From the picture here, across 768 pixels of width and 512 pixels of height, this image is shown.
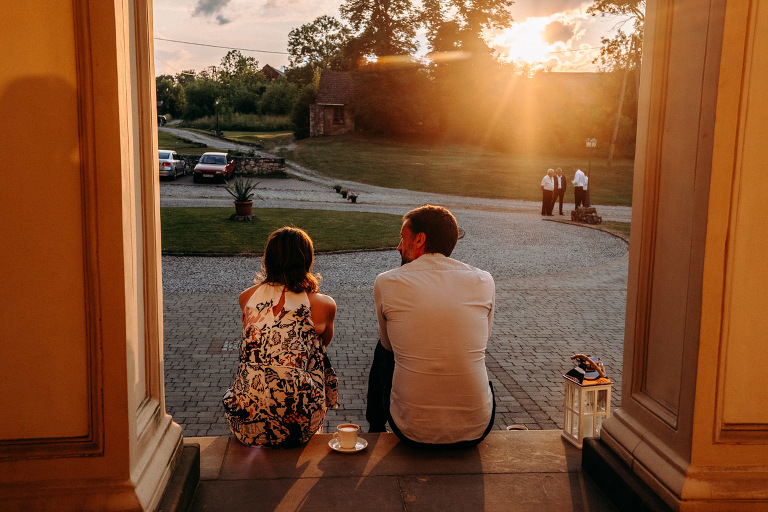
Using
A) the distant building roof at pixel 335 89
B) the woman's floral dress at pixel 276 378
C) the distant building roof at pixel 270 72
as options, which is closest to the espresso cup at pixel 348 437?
the woman's floral dress at pixel 276 378

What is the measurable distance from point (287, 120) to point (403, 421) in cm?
6424

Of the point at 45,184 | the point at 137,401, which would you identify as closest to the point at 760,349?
the point at 137,401

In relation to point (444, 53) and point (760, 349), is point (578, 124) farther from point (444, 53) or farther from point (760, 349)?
point (760, 349)

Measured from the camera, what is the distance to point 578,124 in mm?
48406

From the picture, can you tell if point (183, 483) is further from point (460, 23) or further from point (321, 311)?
point (460, 23)

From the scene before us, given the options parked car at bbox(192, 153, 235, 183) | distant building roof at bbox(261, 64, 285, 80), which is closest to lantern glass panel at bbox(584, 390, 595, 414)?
parked car at bbox(192, 153, 235, 183)

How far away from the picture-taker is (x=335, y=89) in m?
56.5

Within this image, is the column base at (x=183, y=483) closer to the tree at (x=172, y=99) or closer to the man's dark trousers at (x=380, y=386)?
the man's dark trousers at (x=380, y=386)

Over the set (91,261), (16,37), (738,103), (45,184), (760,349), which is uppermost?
(16,37)

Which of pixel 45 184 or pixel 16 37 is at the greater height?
pixel 16 37

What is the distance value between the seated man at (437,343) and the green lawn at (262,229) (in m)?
10.7

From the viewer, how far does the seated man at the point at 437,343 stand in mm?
3213

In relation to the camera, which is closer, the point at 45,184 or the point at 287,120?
the point at 45,184

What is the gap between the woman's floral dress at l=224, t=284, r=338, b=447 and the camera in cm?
332
